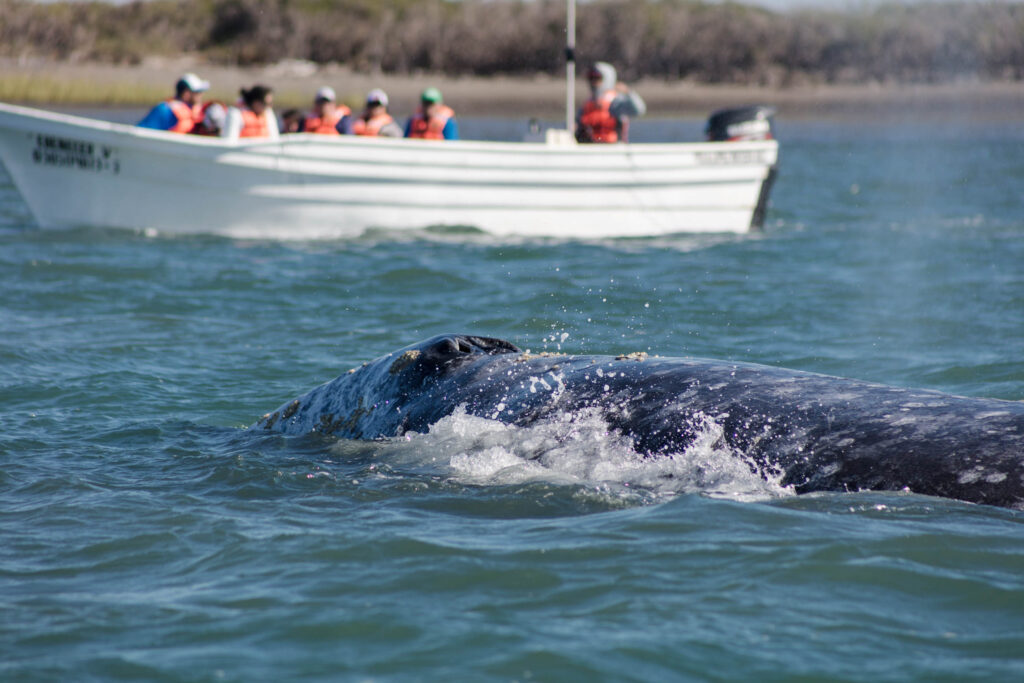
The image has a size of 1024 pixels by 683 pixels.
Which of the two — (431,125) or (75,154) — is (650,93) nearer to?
(431,125)

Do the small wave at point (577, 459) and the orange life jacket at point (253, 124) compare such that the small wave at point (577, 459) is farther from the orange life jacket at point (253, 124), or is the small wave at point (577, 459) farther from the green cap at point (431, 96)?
the green cap at point (431, 96)

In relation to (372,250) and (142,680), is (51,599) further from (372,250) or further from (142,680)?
(372,250)

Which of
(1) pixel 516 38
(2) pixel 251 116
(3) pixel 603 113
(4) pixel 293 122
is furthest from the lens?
(1) pixel 516 38

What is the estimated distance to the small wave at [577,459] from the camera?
473 centimetres

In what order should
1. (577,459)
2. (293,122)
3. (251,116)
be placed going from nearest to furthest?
1. (577,459)
2. (251,116)
3. (293,122)

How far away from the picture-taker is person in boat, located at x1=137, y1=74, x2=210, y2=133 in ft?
53.4

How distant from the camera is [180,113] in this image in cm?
1636

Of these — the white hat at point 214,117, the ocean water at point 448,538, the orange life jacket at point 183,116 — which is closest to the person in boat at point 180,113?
the orange life jacket at point 183,116

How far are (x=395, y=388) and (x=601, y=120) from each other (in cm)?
1197

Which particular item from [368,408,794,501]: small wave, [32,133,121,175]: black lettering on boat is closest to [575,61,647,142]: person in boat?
[32,133,121,175]: black lettering on boat

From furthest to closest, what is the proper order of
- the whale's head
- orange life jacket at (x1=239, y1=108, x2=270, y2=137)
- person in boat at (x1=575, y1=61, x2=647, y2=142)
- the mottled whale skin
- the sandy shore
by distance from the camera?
the sandy shore, person in boat at (x1=575, y1=61, x2=647, y2=142), orange life jacket at (x1=239, y1=108, x2=270, y2=137), the whale's head, the mottled whale skin

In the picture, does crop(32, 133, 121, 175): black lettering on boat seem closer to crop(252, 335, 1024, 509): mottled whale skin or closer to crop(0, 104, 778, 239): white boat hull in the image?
crop(0, 104, 778, 239): white boat hull

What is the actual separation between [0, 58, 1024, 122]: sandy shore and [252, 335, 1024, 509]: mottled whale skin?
128 ft

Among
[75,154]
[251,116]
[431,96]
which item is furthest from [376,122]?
[75,154]
